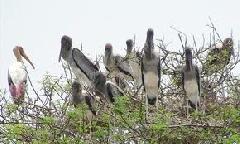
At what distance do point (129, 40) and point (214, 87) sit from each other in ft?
9.49

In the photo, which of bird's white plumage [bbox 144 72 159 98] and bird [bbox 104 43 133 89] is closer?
bird's white plumage [bbox 144 72 159 98]

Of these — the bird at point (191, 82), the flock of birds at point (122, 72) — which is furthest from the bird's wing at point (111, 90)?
the bird at point (191, 82)

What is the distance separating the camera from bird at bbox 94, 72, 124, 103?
9047 mm

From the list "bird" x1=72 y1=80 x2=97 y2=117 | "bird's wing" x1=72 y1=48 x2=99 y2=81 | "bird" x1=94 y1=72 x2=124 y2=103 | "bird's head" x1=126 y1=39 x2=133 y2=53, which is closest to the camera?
"bird" x1=72 y1=80 x2=97 y2=117

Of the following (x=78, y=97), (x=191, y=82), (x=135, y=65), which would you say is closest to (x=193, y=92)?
(x=191, y=82)

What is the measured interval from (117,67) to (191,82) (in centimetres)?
211

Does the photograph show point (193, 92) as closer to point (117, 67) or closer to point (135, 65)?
point (135, 65)

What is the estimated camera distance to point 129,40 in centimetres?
1171

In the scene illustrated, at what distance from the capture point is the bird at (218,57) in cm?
915

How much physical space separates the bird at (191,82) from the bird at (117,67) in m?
1.54

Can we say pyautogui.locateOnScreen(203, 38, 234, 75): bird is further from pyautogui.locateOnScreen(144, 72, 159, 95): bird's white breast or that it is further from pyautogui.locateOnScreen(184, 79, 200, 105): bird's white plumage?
pyautogui.locateOnScreen(144, 72, 159, 95): bird's white breast

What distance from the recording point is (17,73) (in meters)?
10.2

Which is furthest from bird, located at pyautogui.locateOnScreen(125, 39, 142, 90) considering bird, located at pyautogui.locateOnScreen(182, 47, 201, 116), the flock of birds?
bird, located at pyautogui.locateOnScreen(182, 47, 201, 116)

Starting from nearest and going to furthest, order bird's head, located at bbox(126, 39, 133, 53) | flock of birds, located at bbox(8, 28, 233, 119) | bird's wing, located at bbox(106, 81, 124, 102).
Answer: flock of birds, located at bbox(8, 28, 233, 119) < bird's wing, located at bbox(106, 81, 124, 102) < bird's head, located at bbox(126, 39, 133, 53)
